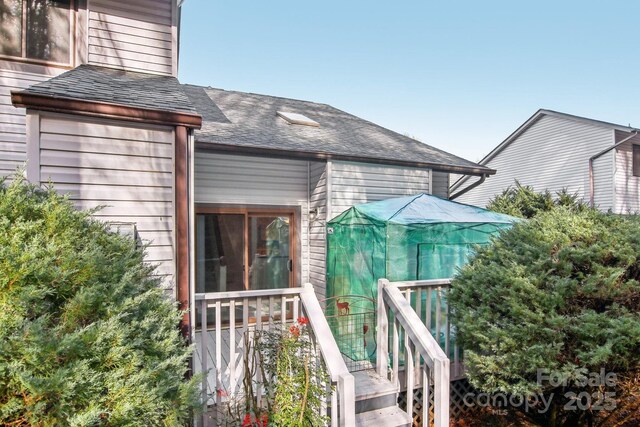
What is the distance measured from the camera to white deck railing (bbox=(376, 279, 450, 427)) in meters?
2.79

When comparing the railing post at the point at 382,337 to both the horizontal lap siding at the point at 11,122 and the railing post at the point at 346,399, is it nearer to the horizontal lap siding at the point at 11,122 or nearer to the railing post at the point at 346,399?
the railing post at the point at 346,399

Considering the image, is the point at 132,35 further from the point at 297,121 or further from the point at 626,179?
the point at 626,179

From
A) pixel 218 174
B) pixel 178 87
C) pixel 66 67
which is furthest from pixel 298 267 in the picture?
pixel 66 67

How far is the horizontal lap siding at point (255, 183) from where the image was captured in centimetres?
614

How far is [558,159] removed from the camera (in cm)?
1360

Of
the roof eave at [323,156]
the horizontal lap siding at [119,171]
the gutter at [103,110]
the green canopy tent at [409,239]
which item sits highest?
the roof eave at [323,156]

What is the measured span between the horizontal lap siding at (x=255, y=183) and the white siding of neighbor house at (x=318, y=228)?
112 mm

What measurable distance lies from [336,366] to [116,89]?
11.2ft

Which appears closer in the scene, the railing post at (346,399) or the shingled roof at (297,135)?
the railing post at (346,399)

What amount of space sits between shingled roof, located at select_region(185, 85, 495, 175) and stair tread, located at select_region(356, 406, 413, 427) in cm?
423

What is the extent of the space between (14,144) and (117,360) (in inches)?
173

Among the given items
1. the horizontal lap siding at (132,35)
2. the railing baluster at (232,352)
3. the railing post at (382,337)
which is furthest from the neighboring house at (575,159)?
the railing baluster at (232,352)

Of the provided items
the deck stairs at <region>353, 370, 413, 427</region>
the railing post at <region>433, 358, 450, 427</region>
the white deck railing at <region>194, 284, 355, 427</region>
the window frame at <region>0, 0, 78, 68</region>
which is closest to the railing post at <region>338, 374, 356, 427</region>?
the white deck railing at <region>194, 284, 355, 427</region>

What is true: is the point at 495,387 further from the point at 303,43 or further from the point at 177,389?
the point at 303,43
